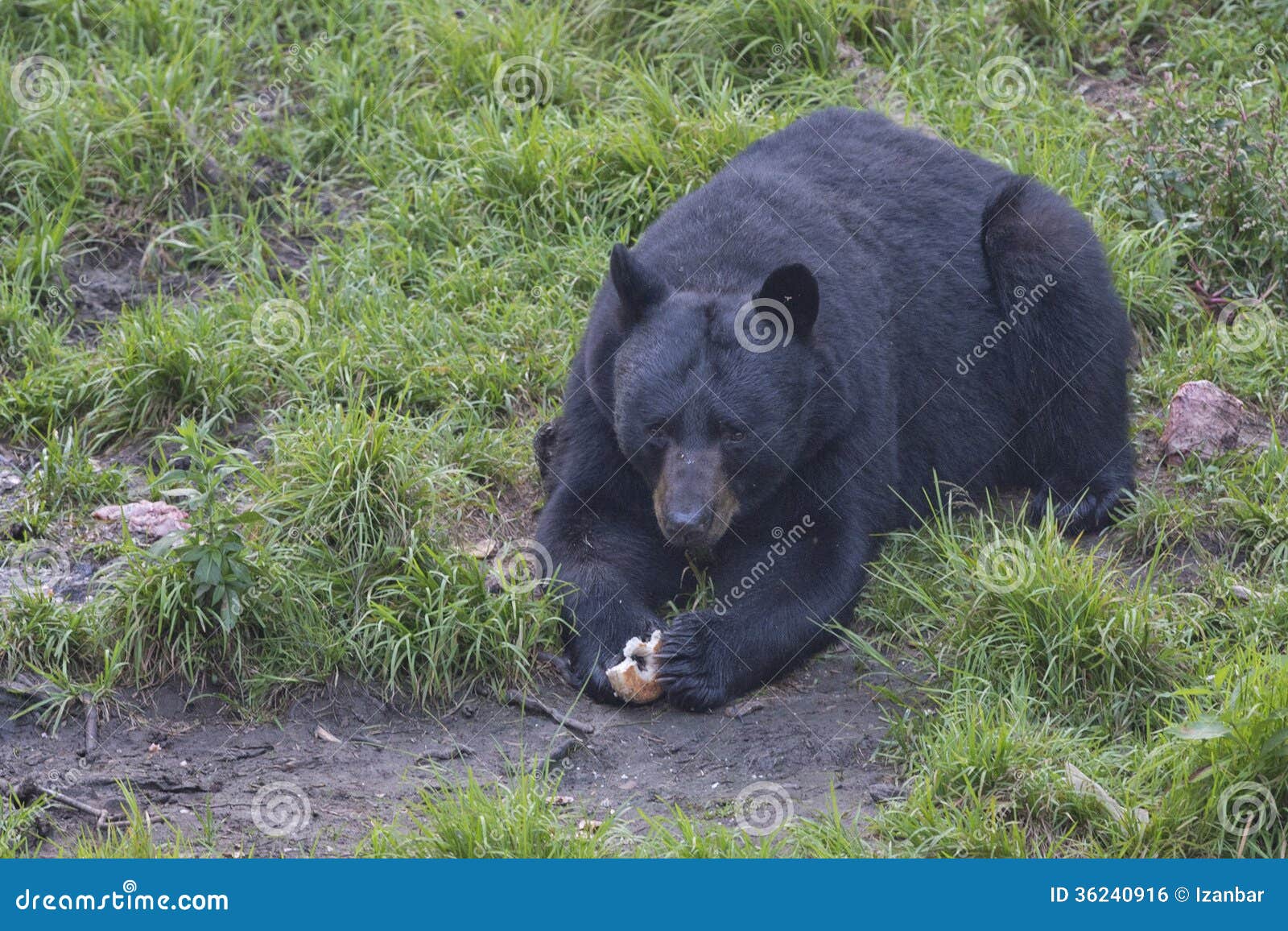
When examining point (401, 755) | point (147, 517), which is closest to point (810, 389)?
point (401, 755)

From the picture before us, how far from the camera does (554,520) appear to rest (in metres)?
5.75

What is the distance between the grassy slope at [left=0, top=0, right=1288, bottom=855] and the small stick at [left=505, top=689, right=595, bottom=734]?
106 mm

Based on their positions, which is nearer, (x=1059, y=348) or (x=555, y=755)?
(x=555, y=755)

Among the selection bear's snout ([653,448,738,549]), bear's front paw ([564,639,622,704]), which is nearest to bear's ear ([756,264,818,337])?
bear's snout ([653,448,738,549])

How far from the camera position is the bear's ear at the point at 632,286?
17.2 feet

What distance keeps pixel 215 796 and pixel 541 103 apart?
4.27m

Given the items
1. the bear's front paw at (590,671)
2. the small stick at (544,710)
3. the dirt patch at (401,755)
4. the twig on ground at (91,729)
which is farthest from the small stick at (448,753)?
the twig on ground at (91,729)

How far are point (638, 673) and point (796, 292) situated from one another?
132 cm

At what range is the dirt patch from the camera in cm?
471

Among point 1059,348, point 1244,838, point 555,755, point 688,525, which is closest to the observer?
point 1244,838

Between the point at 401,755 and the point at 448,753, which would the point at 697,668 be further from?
the point at 401,755

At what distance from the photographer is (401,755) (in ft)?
16.6

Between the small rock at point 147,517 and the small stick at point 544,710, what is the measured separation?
1386 millimetres

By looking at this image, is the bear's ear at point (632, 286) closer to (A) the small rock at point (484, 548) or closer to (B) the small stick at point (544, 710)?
(A) the small rock at point (484, 548)
